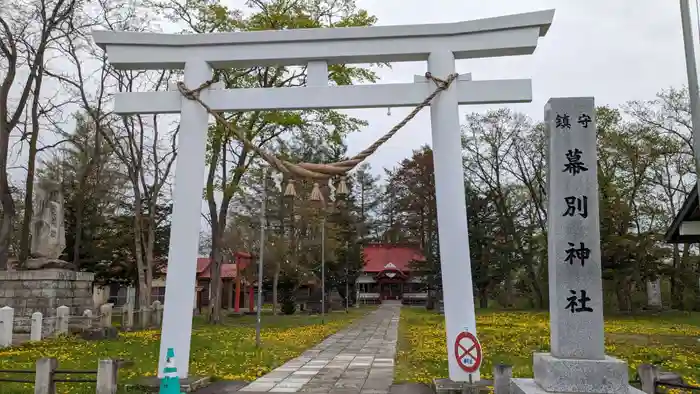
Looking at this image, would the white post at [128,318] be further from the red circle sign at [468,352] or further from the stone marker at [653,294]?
the stone marker at [653,294]

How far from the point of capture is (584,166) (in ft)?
19.3

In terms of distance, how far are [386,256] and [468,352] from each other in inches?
1778

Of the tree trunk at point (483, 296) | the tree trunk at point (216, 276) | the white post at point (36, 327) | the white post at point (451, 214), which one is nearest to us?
the white post at point (451, 214)

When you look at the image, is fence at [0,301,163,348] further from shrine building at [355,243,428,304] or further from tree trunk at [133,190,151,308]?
shrine building at [355,243,428,304]

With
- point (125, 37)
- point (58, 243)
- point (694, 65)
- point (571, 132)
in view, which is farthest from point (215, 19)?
point (571, 132)

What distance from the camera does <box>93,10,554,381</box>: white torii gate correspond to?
25.6ft

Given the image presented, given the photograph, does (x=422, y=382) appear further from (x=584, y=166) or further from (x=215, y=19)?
(x=215, y=19)

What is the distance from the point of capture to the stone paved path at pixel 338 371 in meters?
8.70

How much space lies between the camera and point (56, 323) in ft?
54.4

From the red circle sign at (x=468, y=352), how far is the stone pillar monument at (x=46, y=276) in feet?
48.5

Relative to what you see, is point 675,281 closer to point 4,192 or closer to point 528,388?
point 528,388

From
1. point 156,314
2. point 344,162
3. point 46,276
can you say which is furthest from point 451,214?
point 156,314

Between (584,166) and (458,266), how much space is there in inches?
94.6

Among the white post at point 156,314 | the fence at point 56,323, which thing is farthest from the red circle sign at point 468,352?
the white post at point 156,314
